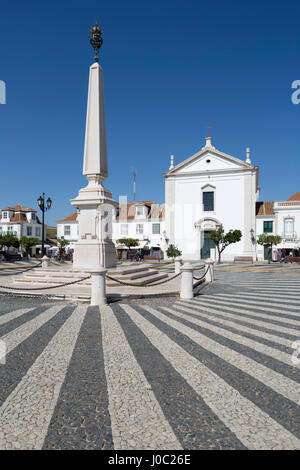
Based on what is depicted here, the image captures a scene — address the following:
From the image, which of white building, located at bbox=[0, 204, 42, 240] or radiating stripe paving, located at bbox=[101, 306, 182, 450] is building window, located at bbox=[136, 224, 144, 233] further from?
radiating stripe paving, located at bbox=[101, 306, 182, 450]

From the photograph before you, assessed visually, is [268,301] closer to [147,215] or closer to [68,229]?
[147,215]

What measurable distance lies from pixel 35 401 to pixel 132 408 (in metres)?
1.07

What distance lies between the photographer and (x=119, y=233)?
4419cm

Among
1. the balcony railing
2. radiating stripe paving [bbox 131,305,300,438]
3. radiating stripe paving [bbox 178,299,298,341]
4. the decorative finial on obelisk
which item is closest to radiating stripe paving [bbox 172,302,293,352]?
radiating stripe paving [bbox 178,299,298,341]

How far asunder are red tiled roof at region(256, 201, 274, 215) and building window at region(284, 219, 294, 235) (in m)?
2.09

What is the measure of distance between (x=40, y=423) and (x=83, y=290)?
725 centimetres

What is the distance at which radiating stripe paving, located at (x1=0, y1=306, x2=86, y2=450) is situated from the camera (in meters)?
2.52

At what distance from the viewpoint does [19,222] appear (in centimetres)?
4916

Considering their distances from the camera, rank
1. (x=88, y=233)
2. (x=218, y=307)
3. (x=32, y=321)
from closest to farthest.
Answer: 1. (x=32, y=321)
2. (x=218, y=307)
3. (x=88, y=233)

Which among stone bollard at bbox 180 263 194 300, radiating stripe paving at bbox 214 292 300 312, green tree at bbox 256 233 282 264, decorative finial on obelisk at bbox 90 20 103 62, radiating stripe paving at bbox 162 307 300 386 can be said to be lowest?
radiating stripe paving at bbox 214 292 300 312

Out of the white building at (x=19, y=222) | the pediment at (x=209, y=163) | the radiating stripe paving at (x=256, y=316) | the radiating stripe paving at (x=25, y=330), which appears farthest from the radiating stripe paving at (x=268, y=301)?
the white building at (x=19, y=222)

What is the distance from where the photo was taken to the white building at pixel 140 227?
138ft
